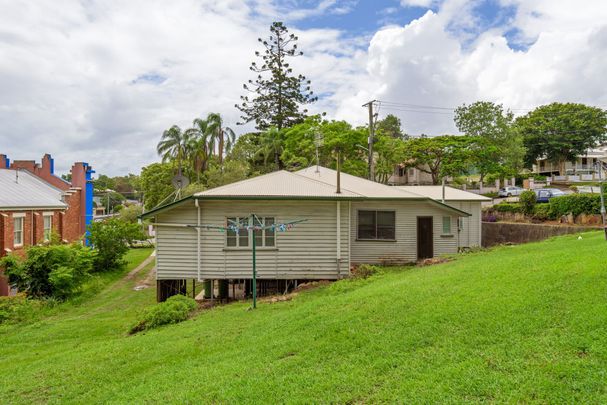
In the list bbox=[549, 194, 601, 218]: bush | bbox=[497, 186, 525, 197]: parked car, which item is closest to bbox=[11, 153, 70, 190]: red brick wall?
bbox=[549, 194, 601, 218]: bush

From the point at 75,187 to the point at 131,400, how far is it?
2638cm

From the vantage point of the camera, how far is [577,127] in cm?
5678

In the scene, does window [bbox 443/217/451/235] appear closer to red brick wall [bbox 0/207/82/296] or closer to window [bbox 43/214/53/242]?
red brick wall [bbox 0/207/82/296]

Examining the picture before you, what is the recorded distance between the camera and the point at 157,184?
149ft

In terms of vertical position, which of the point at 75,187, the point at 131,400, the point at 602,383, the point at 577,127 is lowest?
the point at 131,400

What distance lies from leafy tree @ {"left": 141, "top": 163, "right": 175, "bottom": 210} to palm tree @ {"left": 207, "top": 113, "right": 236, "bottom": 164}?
591cm

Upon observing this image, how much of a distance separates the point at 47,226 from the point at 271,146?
22131 millimetres

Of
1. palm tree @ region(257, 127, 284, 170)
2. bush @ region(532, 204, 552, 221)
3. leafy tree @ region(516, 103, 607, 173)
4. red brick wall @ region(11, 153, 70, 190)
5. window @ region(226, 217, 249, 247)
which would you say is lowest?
window @ region(226, 217, 249, 247)

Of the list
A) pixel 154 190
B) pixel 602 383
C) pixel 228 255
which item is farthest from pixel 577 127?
A: pixel 602 383

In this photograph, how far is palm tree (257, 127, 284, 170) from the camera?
133 feet

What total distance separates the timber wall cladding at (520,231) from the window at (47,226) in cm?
2602

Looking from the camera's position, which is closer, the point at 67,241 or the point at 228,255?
the point at 228,255

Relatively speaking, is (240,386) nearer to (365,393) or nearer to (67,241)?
(365,393)

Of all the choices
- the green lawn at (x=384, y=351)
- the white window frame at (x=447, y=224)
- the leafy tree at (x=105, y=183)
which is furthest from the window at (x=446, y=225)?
the leafy tree at (x=105, y=183)
